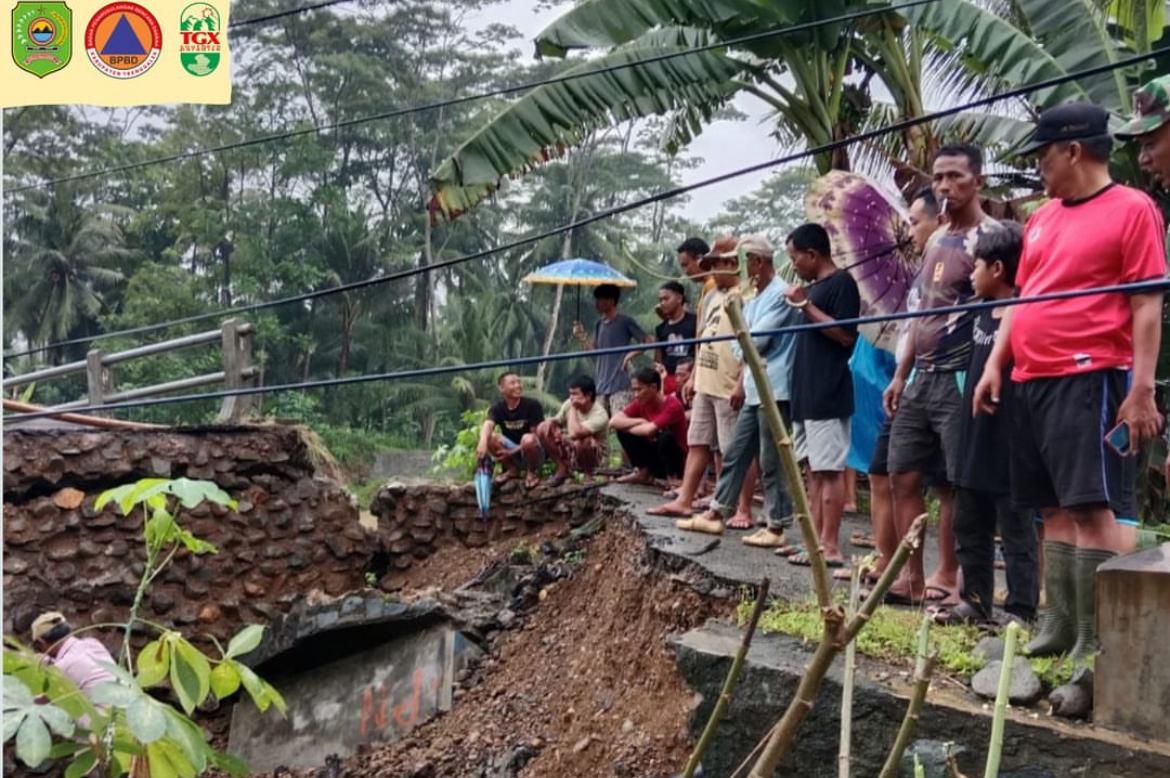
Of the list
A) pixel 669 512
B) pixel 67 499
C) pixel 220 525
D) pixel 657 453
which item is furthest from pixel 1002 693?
pixel 220 525

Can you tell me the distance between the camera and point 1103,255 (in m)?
3.17

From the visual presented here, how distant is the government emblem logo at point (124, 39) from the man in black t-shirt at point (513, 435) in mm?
7122

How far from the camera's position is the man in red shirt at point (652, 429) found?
24.0 feet

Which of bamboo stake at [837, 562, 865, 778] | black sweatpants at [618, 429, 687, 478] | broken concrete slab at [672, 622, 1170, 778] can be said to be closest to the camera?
bamboo stake at [837, 562, 865, 778]

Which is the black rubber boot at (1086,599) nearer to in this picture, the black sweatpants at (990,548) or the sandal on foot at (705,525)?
the black sweatpants at (990,548)

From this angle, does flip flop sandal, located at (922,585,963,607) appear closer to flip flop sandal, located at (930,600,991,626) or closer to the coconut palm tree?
flip flop sandal, located at (930,600,991,626)

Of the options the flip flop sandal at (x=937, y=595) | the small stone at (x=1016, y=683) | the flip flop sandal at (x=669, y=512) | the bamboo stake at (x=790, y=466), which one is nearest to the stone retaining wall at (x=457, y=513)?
the flip flop sandal at (x=669, y=512)

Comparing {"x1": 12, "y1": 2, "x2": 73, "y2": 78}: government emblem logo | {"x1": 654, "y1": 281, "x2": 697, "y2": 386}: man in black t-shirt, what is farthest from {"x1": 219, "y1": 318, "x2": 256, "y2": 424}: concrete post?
{"x1": 12, "y1": 2, "x2": 73, "y2": 78}: government emblem logo

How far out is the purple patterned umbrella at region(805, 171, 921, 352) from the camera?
528 cm

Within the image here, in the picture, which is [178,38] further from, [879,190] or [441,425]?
[441,425]

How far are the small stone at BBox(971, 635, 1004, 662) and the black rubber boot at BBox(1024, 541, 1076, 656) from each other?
10cm

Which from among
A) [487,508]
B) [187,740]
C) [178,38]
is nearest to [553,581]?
[487,508]

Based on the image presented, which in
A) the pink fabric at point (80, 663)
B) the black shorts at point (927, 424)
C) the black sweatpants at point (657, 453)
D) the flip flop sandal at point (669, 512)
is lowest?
the flip flop sandal at point (669, 512)

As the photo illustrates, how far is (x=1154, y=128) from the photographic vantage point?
2.98 m
